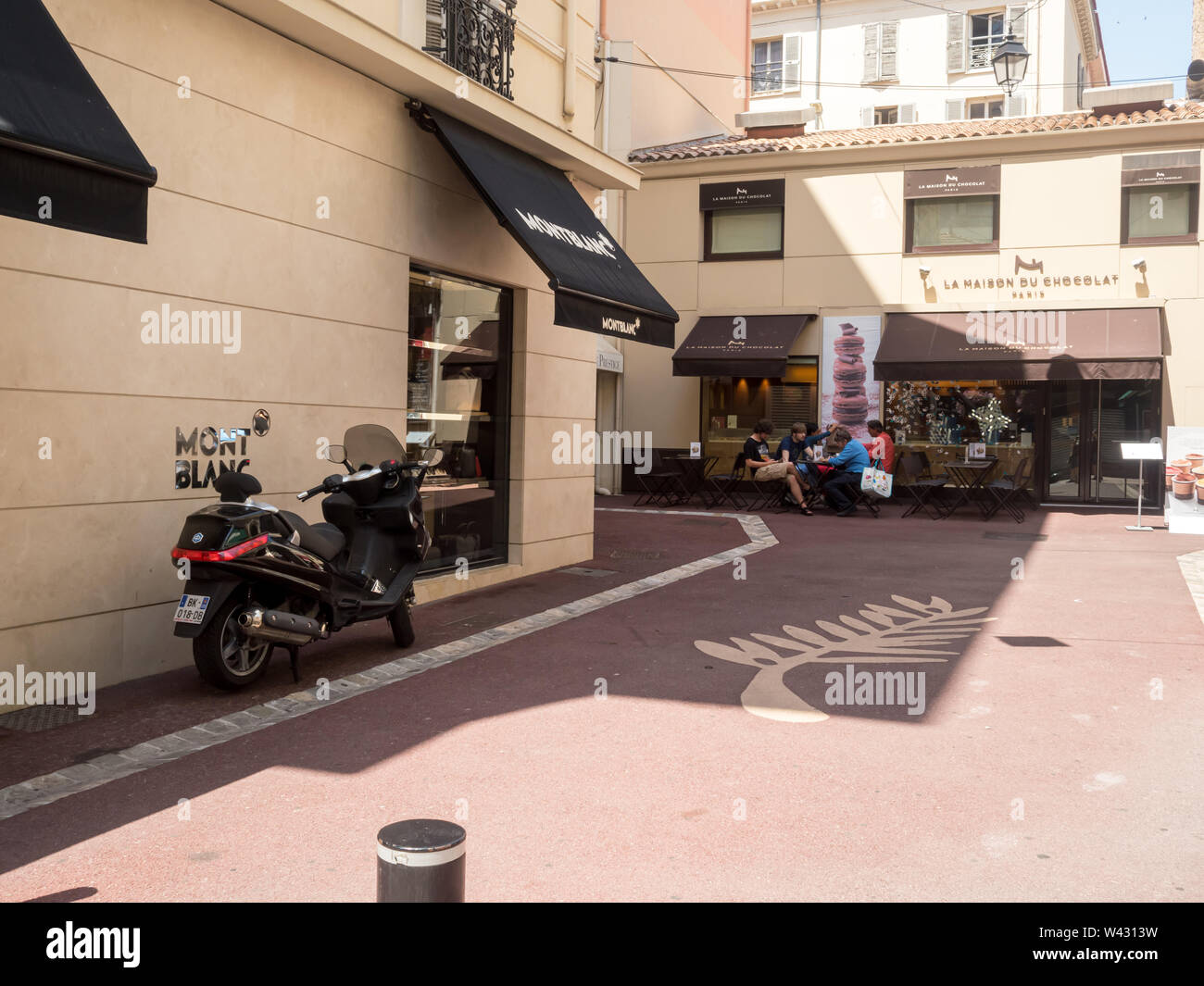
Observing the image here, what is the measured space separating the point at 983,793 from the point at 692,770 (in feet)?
4.00

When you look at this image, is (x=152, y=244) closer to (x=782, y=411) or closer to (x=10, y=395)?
(x=10, y=395)

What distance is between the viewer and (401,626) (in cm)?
725

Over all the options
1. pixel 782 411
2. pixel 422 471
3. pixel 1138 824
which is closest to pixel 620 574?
pixel 422 471

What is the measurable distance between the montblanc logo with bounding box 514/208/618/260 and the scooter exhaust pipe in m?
4.13

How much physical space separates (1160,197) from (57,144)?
1917 cm

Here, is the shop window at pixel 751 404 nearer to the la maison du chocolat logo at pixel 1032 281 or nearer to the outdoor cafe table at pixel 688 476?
the outdoor cafe table at pixel 688 476

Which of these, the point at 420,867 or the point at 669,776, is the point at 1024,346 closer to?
the point at 669,776

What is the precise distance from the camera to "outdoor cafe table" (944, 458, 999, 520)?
1727 centimetres

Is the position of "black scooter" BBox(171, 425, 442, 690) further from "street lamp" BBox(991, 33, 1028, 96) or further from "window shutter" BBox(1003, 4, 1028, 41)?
"window shutter" BBox(1003, 4, 1028, 41)

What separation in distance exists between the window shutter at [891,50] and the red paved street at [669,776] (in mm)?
28713

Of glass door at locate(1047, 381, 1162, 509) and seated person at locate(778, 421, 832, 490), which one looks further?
glass door at locate(1047, 381, 1162, 509)

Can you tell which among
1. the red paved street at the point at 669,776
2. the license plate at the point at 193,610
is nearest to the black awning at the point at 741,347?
the red paved street at the point at 669,776

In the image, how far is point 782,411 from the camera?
2133 cm

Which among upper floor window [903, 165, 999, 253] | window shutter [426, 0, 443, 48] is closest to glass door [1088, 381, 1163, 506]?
upper floor window [903, 165, 999, 253]
